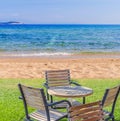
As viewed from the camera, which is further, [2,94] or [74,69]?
[74,69]

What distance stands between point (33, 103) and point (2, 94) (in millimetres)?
4061

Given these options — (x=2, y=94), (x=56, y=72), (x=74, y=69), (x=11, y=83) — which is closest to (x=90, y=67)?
(x=74, y=69)

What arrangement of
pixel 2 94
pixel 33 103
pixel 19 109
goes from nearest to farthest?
pixel 33 103
pixel 19 109
pixel 2 94

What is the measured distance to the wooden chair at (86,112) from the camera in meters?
4.23

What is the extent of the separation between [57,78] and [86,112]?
9.96 feet


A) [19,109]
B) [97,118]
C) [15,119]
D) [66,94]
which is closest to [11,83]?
[19,109]

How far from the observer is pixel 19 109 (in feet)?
24.1

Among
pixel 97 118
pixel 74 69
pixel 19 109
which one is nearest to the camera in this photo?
pixel 97 118

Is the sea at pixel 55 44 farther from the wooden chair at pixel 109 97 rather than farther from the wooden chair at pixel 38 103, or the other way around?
the wooden chair at pixel 109 97

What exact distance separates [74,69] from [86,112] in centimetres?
1109

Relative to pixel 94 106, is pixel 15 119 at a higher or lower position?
lower

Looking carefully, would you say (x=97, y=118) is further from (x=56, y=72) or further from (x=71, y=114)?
(x=56, y=72)

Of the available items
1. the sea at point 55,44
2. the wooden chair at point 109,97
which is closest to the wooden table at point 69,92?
the wooden chair at point 109,97

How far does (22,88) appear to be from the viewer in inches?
207
